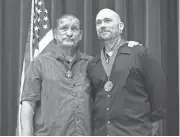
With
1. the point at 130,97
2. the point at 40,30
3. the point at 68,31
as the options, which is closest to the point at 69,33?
the point at 68,31

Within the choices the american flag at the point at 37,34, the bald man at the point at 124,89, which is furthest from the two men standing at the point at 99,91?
the american flag at the point at 37,34

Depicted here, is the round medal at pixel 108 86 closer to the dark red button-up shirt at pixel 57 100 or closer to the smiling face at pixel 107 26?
the dark red button-up shirt at pixel 57 100

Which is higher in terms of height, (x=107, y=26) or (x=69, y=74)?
(x=107, y=26)

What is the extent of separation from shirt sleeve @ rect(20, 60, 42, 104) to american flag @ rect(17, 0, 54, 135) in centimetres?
55

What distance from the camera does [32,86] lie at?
185cm

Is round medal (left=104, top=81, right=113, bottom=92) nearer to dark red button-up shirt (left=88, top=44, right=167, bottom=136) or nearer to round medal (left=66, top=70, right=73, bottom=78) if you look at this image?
dark red button-up shirt (left=88, top=44, right=167, bottom=136)

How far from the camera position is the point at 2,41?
2859mm

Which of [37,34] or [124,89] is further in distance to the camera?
[37,34]

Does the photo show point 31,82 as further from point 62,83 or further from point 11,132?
point 11,132

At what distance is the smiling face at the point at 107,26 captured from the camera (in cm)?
192

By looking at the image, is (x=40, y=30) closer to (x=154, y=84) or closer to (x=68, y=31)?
(x=68, y=31)

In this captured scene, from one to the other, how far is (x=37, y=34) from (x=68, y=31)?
2.10ft

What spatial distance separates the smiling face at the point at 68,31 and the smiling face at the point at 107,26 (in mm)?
150

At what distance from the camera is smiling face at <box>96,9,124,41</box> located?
6.30ft
